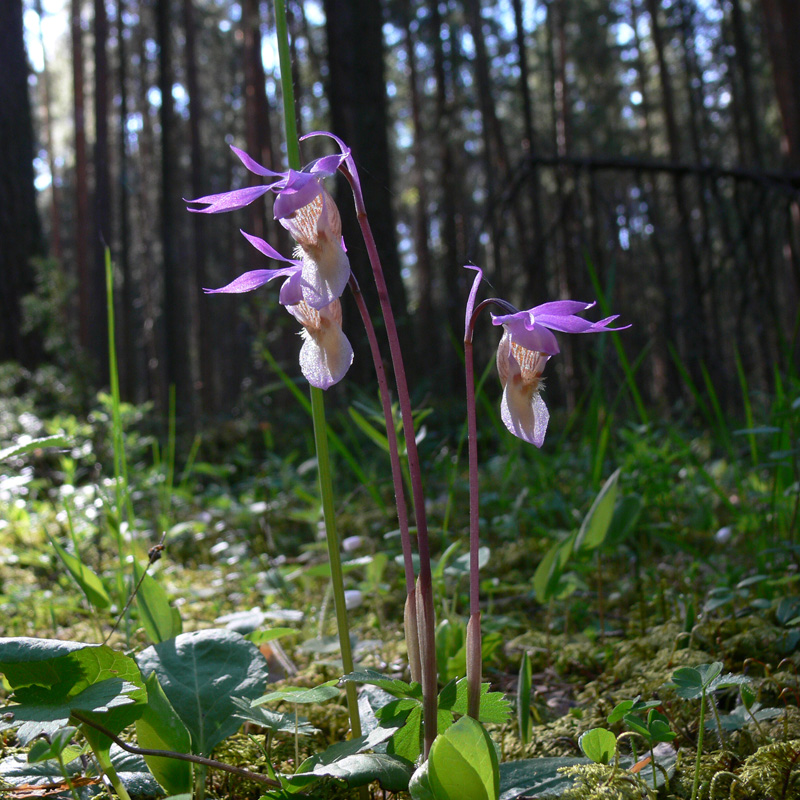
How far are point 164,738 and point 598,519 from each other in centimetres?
107

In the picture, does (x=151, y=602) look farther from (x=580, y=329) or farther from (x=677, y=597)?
(x=677, y=597)

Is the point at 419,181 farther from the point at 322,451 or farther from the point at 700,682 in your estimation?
the point at 700,682

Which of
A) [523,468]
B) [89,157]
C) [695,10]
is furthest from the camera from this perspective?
[89,157]

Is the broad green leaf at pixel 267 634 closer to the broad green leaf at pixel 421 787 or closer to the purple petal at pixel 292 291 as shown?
the broad green leaf at pixel 421 787

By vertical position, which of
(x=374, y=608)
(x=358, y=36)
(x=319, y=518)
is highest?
(x=358, y=36)

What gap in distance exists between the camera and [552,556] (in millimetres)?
1647

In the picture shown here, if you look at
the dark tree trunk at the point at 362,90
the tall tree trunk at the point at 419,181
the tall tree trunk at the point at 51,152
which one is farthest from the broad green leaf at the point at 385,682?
the tall tree trunk at the point at 51,152

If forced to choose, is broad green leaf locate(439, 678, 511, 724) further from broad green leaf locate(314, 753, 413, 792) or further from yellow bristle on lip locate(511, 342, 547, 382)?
yellow bristle on lip locate(511, 342, 547, 382)

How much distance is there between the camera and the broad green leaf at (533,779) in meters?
0.91

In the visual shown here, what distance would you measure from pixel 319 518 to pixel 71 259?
29.0m

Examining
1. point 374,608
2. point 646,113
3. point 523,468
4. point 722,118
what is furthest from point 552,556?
point 722,118

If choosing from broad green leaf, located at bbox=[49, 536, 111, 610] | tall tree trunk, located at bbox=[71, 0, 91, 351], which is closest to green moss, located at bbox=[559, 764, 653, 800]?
broad green leaf, located at bbox=[49, 536, 111, 610]

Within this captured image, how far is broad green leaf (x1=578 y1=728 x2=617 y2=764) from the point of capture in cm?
96

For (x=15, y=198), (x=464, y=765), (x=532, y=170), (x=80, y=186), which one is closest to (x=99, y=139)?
(x=80, y=186)
